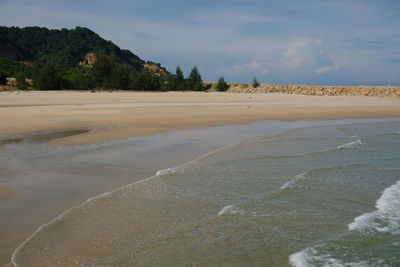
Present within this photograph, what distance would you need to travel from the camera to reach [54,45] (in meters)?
96.5

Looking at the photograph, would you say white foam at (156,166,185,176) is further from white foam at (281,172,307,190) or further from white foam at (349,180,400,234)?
white foam at (349,180,400,234)

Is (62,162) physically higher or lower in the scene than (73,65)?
lower

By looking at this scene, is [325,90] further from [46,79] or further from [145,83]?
[46,79]

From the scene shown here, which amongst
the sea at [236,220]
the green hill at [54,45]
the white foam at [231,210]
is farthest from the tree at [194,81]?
the green hill at [54,45]

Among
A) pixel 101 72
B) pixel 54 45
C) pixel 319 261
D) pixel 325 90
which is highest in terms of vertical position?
pixel 54 45

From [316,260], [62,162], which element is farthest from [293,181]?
[62,162]

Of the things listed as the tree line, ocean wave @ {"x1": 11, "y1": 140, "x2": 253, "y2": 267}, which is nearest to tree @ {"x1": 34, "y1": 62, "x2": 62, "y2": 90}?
the tree line

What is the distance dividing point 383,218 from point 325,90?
129ft

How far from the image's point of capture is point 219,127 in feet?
43.0

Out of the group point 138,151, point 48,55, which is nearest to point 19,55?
point 48,55

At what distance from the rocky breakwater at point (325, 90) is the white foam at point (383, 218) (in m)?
36.8

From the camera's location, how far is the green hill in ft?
274

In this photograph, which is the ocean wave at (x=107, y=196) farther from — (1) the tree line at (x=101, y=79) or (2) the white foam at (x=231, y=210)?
(1) the tree line at (x=101, y=79)

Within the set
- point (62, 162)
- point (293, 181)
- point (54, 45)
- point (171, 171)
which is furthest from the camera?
point (54, 45)
